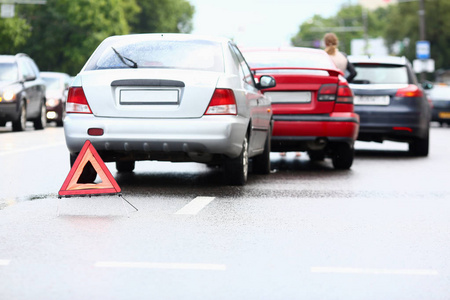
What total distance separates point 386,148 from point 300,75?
756 centimetres

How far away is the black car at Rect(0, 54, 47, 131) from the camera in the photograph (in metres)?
23.7

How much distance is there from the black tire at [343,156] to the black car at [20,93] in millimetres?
11590

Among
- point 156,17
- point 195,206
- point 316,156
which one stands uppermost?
point 156,17

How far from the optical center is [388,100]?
54.1ft

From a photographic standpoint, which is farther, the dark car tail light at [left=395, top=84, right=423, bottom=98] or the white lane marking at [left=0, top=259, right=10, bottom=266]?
the dark car tail light at [left=395, top=84, right=423, bottom=98]

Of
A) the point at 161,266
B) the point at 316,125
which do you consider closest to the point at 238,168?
the point at 316,125

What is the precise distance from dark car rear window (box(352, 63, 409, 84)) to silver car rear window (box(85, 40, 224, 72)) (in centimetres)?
646

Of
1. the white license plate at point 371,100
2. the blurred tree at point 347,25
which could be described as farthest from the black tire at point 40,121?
the blurred tree at point 347,25

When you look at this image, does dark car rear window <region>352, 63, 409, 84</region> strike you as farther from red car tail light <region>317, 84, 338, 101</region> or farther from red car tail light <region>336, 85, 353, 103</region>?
red car tail light <region>317, 84, 338, 101</region>

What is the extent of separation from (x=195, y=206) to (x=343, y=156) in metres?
5.16

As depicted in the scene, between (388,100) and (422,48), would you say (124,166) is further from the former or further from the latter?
(422,48)

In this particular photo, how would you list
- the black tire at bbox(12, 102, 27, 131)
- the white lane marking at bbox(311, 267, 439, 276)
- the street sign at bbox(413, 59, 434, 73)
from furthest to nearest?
1. the street sign at bbox(413, 59, 434, 73)
2. the black tire at bbox(12, 102, 27, 131)
3. the white lane marking at bbox(311, 267, 439, 276)

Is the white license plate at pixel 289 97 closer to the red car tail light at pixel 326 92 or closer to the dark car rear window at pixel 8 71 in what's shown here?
the red car tail light at pixel 326 92

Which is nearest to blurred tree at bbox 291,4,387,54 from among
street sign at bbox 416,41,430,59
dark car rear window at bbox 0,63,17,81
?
street sign at bbox 416,41,430,59
